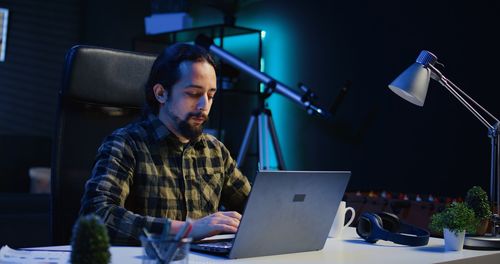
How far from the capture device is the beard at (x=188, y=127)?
1.79 metres

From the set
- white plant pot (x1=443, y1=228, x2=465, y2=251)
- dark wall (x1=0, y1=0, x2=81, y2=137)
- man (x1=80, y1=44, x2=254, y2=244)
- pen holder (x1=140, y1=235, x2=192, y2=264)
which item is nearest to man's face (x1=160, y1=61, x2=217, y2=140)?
man (x1=80, y1=44, x2=254, y2=244)

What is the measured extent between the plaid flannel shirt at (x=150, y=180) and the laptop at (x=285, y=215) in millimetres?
250

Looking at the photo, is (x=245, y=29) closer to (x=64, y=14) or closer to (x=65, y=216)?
(x=64, y=14)

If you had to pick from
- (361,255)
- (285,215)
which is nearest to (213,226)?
(285,215)

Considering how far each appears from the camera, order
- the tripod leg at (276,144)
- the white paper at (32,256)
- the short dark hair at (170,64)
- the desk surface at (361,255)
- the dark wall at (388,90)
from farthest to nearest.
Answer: the tripod leg at (276,144)
the dark wall at (388,90)
the short dark hair at (170,64)
the desk surface at (361,255)
the white paper at (32,256)

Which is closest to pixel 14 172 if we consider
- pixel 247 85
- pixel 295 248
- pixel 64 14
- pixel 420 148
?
pixel 64 14

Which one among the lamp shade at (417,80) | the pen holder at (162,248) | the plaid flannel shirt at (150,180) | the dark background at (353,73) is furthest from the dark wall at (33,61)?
the pen holder at (162,248)

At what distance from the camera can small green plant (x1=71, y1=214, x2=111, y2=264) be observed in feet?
3.05

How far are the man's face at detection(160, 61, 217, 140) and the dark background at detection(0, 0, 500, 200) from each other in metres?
2.32

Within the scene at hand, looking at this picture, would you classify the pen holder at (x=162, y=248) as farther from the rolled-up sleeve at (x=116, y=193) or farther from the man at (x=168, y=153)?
the man at (x=168, y=153)

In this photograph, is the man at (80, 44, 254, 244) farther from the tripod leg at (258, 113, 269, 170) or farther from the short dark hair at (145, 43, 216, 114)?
the tripod leg at (258, 113, 269, 170)

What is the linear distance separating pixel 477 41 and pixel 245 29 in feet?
5.92

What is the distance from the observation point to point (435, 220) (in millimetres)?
1627

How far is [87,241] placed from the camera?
0.94 m
